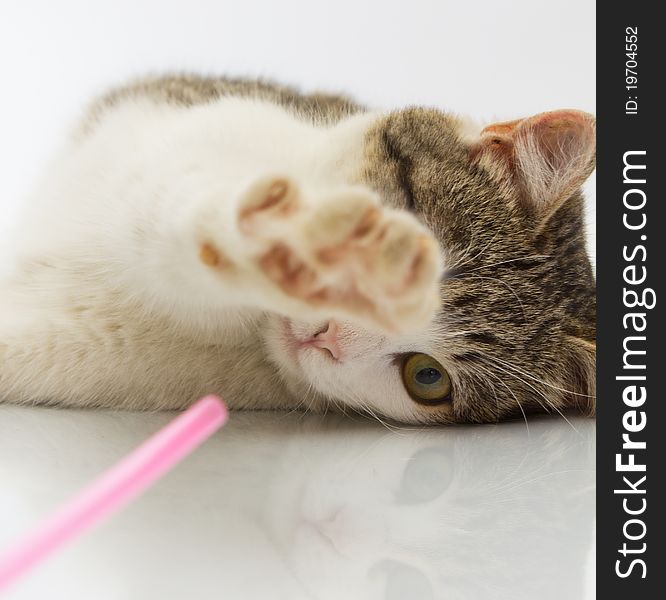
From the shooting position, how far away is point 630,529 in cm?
145

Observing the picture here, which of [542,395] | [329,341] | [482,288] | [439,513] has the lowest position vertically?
[439,513]

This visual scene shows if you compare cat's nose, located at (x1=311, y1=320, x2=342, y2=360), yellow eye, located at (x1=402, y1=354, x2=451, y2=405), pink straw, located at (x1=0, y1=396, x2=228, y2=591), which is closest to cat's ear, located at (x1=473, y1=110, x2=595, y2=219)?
yellow eye, located at (x1=402, y1=354, x2=451, y2=405)

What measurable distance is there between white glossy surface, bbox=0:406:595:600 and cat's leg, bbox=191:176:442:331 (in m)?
0.35

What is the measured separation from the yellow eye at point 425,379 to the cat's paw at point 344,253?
2.03 ft

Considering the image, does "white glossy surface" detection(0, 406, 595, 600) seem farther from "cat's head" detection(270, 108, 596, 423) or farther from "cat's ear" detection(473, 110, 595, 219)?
"cat's ear" detection(473, 110, 595, 219)

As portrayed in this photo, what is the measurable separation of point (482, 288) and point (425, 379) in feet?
0.80

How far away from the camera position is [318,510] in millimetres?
1401

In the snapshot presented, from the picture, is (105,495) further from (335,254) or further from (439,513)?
(439,513)

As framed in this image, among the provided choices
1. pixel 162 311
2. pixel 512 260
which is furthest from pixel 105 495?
pixel 512 260

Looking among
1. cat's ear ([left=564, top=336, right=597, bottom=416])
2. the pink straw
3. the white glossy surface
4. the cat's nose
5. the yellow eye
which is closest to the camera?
the pink straw

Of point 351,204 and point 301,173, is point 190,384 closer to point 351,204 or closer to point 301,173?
point 301,173

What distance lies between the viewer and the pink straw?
70 centimetres

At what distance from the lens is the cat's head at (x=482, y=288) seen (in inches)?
70.0

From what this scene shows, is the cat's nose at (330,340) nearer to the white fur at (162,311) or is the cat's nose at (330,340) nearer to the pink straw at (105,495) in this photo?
the white fur at (162,311)
